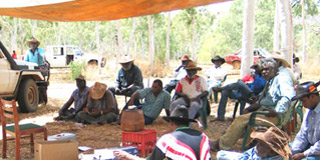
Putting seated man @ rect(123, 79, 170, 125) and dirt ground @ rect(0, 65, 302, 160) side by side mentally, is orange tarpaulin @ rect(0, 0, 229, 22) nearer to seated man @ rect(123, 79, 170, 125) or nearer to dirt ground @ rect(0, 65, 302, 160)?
seated man @ rect(123, 79, 170, 125)

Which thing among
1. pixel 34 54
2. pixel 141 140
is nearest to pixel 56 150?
pixel 141 140

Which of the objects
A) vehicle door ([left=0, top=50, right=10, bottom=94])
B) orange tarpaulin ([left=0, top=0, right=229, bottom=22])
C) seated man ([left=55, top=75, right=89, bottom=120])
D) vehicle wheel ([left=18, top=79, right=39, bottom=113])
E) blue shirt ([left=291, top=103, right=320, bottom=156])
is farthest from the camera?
vehicle wheel ([left=18, top=79, right=39, bottom=113])

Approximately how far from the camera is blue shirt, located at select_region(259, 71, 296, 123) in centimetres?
456

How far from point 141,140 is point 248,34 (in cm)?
514

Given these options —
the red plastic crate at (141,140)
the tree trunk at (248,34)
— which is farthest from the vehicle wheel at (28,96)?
the tree trunk at (248,34)

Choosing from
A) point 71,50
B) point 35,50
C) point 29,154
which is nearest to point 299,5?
point 71,50

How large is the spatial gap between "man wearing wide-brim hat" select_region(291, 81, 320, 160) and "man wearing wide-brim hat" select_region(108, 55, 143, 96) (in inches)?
173

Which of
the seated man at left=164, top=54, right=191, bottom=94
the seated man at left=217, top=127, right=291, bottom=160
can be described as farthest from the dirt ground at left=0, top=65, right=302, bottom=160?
the seated man at left=217, top=127, right=291, bottom=160

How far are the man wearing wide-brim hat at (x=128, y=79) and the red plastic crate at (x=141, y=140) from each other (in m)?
2.81

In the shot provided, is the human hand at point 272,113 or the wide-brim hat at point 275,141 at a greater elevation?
the wide-brim hat at point 275,141

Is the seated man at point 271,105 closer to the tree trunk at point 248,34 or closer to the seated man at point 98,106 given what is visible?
the seated man at point 98,106

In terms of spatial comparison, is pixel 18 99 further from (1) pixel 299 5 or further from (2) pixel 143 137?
(1) pixel 299 5

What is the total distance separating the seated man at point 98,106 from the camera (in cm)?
700

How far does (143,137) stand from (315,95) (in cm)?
216
